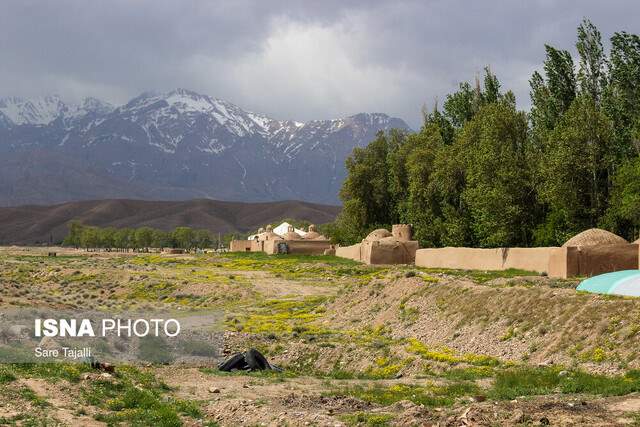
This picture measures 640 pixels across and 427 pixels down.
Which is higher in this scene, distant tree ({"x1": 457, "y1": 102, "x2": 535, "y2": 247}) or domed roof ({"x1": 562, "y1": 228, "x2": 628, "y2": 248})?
distant tree ({"x1": 457, "y1": 102, "x2": 535, "y2": 247})

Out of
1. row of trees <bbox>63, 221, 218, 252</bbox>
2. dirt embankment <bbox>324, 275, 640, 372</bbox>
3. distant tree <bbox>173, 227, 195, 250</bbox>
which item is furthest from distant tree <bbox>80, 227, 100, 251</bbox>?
dirt embankment <bbox>324, 275, 640, 372</bbox>

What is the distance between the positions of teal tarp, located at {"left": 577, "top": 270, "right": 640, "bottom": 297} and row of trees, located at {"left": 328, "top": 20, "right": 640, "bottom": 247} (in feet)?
51.1

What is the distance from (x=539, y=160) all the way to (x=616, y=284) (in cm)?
2460

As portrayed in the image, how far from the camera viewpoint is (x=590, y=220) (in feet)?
145

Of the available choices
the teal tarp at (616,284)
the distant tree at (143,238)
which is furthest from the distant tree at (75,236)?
the teal tarp at (616,284)

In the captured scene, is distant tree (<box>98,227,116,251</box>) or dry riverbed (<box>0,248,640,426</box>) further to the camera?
distant tree (<box>98,227,116,251</box>)

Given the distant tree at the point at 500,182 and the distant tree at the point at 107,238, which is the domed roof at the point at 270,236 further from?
the distant tree at the point at 107,238

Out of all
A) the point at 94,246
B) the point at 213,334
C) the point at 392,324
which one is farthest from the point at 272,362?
the point at 94,246

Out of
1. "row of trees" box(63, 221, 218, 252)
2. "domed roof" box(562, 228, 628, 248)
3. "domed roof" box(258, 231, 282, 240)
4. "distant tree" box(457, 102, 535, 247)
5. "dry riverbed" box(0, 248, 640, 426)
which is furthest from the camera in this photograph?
"row of trees" box(63, 221, 218, 252)

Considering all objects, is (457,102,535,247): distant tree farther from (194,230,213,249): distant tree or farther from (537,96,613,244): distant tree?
(194,230,213,249): distant tree

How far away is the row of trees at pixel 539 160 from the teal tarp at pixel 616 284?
15583 mm

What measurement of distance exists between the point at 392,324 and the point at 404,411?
50.3 feet

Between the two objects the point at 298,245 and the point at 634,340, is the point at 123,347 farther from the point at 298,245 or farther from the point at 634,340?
the point at 298,245

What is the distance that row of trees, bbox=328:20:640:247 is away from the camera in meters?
43.8
